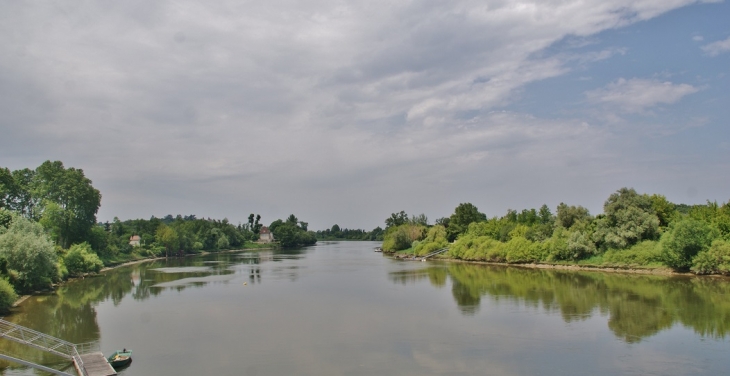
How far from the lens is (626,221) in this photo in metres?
47.3

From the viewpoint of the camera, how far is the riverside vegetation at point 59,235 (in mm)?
33031

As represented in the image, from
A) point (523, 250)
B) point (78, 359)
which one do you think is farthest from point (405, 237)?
point (78, 359)

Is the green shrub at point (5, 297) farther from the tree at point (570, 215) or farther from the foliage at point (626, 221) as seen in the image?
the tree at point (570, 215)

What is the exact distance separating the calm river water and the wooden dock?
1.98 feet

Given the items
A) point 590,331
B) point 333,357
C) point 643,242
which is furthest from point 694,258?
Result: point 333,357

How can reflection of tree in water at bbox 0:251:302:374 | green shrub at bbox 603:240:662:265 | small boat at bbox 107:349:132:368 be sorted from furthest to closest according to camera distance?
1. green shrub at bbox 603:240:662:265
2. reflection of tree in water at bbox 0:251:302:374
3. small boat at bbox 107:349:132:368

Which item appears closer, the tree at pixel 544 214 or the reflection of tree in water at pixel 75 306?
the reflection of tree in water at pixel 75 306

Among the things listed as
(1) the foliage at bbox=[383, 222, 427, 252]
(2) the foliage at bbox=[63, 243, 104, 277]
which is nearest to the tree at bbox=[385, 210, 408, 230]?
(1) the foliage at bbox=[383, 222, 427, 252]

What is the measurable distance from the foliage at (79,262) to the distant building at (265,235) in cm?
9690

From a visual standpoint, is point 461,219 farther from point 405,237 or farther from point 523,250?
point 523,250

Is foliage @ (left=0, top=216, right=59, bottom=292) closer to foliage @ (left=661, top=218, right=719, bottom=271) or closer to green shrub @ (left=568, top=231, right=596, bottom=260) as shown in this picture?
green shrub @ (left=568, top=231, right=596, bottom=260)

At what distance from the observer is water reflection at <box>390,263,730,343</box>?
76.1 ft

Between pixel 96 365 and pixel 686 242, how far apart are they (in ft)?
135

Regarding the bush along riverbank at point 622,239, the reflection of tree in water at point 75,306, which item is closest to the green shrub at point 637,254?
the bush along riverbank at point 622,239
